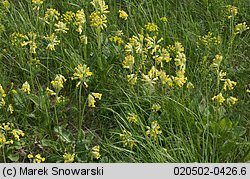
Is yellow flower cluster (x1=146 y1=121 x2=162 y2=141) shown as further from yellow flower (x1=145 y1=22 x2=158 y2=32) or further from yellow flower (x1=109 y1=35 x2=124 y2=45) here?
yellow flower (x1=145 y1=22 x2=158 y2=32)

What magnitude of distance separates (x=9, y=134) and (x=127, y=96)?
0.80 m

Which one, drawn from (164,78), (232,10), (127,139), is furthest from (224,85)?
(232,10)

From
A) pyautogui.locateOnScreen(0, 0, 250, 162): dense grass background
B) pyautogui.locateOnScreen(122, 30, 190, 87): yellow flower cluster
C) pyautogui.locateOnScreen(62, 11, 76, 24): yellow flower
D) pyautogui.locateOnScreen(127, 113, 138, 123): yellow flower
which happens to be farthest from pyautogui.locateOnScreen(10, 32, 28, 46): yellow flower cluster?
pyautogui.locateOnScreen(127, 113, 138, 123): yellow flower

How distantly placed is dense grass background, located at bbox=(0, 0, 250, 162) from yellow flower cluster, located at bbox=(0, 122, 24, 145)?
0.06m

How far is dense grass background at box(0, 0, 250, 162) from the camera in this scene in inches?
125

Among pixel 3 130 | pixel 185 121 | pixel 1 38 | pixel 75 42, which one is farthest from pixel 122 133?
pixel 1 38

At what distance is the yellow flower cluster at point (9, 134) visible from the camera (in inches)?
118

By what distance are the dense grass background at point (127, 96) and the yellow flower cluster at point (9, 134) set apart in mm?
63

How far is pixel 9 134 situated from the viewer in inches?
131

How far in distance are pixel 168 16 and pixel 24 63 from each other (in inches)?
50.3

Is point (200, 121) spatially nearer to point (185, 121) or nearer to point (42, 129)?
point (185, 121)

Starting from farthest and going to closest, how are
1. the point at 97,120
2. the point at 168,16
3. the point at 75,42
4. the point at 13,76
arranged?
1. the point at 168,16
2. the point at 75,42
3. the point at 13,76
4. the point at 97,120

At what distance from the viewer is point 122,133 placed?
3301 mm

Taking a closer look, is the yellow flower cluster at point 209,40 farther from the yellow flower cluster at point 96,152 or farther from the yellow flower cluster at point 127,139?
the yellow flower cluster at point 96,152
